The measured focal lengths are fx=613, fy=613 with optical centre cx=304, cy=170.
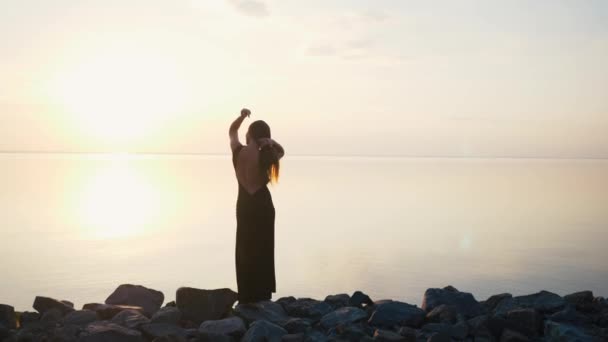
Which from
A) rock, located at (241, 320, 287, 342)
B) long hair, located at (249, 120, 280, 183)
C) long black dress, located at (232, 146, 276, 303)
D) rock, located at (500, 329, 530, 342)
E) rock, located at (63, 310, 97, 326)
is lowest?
rock, located at (500, 329, 530, 342)

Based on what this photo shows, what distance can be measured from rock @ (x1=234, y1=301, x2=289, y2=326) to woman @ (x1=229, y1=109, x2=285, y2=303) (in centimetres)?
27

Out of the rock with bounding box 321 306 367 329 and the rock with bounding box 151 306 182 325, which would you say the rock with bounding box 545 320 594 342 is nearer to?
the rock with bounding box 321 306 367 329

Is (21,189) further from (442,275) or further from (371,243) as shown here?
(442,275)

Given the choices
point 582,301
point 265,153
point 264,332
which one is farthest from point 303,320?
point 582,301

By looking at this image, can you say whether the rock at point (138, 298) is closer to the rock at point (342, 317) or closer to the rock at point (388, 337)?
the rock at point (342, 317)

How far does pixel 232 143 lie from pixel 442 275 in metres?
15.0

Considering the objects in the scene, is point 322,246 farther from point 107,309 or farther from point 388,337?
point 388,337

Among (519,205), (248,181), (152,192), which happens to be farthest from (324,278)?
(152,192)

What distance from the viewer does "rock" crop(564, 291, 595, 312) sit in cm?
905

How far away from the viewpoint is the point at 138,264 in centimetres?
2448

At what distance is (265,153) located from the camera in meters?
8.71

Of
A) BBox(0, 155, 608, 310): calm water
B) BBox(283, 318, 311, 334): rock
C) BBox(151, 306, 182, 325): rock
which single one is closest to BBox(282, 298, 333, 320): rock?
BBox(283, 318, 311, 334): rock

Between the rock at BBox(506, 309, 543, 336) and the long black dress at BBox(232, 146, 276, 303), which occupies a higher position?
the long black dress at BBox(232, 146, 276, 303)

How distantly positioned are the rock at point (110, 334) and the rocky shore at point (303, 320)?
11mm
